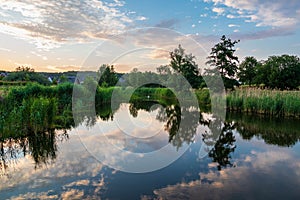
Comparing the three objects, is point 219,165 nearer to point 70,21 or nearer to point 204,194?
point 204,194

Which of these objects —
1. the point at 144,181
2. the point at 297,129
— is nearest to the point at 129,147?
the point at 144,181

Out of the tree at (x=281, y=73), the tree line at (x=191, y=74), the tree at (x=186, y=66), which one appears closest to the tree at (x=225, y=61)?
the tree line at (x=191, y=74)

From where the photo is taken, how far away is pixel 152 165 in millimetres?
6648

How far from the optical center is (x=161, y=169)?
251 inches

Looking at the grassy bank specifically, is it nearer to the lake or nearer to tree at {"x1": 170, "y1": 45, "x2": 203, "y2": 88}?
the lake

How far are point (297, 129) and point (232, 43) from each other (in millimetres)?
13353

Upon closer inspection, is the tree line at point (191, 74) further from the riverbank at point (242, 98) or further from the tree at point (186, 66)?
the riverbank at point (242, 98)

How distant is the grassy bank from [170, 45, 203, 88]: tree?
543 inches

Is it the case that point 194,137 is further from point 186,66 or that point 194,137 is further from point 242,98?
point 186,66

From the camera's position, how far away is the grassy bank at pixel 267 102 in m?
14.9

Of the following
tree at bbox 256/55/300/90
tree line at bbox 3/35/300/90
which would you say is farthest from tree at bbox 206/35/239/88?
tree at bbox 256/55/300/90

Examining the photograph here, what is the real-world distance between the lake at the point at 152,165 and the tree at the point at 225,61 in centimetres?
1247

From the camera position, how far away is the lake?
193 inches

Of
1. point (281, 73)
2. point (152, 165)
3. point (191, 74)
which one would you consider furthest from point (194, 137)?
point (281, 73)
